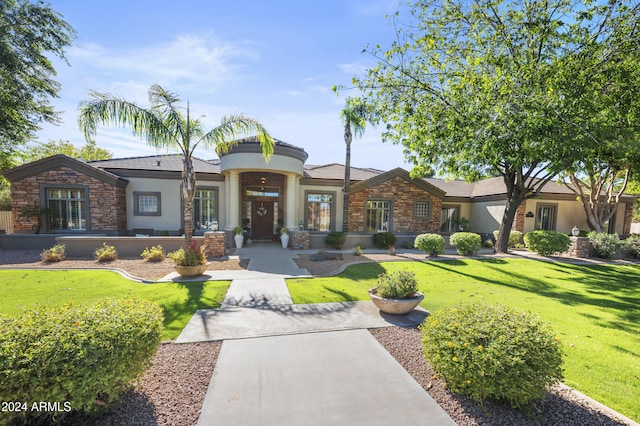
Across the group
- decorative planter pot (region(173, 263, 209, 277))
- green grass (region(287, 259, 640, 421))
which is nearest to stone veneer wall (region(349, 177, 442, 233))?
green grass (region(287, 259, 640, 421))

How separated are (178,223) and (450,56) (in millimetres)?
15770

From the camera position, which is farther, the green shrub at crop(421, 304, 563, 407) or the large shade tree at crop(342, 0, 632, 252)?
the large shade tree at crop(342, 0, 632, 252)

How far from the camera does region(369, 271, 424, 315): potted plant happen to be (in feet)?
17.2

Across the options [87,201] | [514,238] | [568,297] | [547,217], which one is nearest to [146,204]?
[87,201]

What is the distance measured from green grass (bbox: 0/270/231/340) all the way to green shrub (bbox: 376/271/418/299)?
3717mm

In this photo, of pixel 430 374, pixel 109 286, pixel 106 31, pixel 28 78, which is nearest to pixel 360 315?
pixel 430 374

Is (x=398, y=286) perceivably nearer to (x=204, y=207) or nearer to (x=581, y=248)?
(x=204, y=207)

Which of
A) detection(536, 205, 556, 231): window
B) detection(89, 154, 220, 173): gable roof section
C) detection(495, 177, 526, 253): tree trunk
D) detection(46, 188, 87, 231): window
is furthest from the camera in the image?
detection(536, 205, 556, 231): window

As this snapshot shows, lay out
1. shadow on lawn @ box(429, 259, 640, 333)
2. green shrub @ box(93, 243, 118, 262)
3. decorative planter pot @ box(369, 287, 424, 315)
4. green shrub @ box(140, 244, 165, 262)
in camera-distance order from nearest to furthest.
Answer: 1. decorative planter pot @ box(369, 287, 424, 315)
2. shadow on lawn @ box(429, 259, 640, 333)
3. green shrub @ box(93, 243, 118, 262)
4. green shrub @ box(140, 244, 165, 262)

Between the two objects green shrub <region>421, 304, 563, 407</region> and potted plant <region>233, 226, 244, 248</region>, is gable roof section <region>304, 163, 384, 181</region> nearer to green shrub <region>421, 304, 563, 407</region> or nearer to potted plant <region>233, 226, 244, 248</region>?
potted plant <region>233, 226, 244, 248</region>

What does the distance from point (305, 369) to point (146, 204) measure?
1565 cm

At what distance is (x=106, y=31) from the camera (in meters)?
7.09

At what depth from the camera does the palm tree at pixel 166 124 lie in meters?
7.71

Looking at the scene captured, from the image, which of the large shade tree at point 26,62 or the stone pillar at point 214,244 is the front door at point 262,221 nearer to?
the stone pillar at point 214,244
